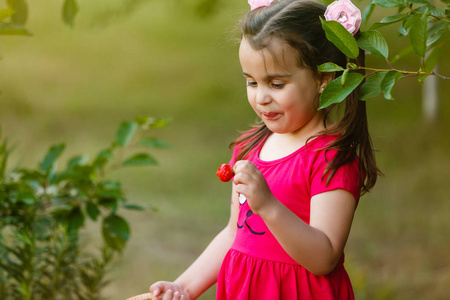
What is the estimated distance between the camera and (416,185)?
3166 mm

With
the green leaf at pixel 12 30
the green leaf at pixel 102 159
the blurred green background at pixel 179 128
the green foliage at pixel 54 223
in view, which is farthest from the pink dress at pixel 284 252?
the blurred green background at pixel 179 128

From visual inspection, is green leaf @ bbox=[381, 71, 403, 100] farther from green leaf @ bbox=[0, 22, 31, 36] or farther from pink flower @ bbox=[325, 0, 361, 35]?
green leaf @ bbox=[0, 22, 31, 36]

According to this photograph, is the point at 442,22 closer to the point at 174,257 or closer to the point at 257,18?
the point at 257,18

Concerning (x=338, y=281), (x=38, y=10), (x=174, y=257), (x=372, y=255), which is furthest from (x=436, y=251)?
(x=38, y=10)

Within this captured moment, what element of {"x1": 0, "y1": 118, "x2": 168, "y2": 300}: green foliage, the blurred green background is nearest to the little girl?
{"x1": 0, "y1": 118, "x2": 168, "y2": 300}: green foliage

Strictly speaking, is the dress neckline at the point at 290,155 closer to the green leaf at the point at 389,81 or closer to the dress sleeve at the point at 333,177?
the dress sleeve at the point at 333,177

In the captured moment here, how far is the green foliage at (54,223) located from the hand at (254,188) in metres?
0.89

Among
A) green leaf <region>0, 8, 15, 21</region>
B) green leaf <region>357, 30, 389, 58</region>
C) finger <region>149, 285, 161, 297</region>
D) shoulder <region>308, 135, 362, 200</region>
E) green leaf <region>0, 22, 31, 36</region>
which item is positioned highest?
green leaf <region>0, 8, 15, 21</region>

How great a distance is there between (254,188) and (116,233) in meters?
1.08

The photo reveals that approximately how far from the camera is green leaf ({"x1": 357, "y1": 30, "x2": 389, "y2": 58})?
38.2 inches

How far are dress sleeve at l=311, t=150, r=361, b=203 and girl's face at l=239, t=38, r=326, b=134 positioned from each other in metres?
0.09

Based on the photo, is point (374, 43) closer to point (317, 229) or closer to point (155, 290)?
point (317, 229)

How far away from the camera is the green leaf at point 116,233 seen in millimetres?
1949

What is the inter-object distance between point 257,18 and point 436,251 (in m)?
2.05
